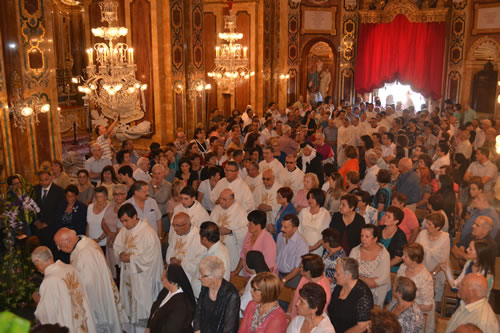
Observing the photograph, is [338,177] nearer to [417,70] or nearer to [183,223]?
[183,223]

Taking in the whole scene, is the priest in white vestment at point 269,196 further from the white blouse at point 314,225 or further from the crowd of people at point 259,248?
the white blouse at point 314,225

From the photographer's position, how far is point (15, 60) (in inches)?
365

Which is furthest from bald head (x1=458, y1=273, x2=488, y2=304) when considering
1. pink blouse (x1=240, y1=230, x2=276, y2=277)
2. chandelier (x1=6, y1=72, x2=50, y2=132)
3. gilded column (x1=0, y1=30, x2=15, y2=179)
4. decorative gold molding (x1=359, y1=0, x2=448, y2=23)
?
decorative gold molding (x1=359, y1=0, x2=448, y2=23)

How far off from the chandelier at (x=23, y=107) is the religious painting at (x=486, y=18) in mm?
16285

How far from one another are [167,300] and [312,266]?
134 cm

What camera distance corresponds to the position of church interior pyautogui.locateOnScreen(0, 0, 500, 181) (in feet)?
33.0

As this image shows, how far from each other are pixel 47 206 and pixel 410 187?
5.63 m

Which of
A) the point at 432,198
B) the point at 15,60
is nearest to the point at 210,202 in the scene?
the point at 432,198

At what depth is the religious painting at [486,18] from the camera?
1848 centimetres

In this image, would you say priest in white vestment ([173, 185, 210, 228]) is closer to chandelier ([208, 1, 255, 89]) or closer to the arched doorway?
chandelier ([208, 1, 255, 89])

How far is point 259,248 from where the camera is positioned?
18.1ft

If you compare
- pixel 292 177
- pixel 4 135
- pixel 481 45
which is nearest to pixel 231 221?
pixel 292 177

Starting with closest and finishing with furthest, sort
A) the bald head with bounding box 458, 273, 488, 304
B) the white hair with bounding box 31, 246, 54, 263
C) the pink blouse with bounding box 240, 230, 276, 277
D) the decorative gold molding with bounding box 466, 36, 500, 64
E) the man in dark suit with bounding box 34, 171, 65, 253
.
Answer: the bald head with bounding box 458, 273, 488, 304, the white hair with bounding box 31, 246, 54, 263, the pink blouse with bounding box 240, 230, 276, 277, the man in dark suit with bounding box 34, 171, 65, 253, the decorative gold molding with bounding box 466, 36, 500, 64

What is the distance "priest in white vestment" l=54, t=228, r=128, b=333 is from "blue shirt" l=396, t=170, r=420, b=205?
475 cm
